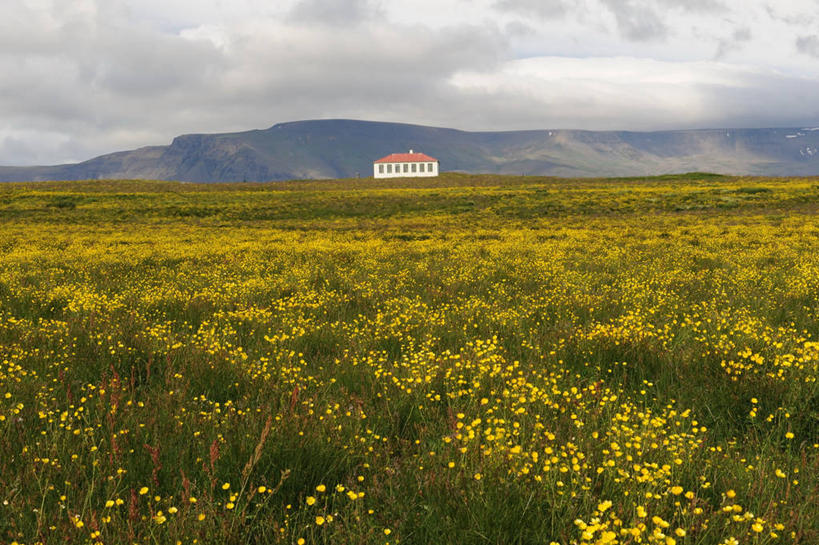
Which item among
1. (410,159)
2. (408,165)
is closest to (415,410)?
(408,165)

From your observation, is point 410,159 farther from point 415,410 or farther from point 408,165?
point 415,410

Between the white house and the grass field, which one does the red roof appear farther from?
the grass field

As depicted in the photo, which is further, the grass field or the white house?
the white house

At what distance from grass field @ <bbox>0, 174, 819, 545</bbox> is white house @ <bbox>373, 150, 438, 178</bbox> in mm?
142568

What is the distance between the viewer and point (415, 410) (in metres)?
4.23

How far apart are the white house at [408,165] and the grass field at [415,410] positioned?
468ft

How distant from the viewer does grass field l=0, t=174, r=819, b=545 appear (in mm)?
2615

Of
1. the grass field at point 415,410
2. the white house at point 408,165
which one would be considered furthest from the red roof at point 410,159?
the grass field at point 415,410

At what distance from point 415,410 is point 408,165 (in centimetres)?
15154

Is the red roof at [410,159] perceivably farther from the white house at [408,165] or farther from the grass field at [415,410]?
the grass field at [415,410]

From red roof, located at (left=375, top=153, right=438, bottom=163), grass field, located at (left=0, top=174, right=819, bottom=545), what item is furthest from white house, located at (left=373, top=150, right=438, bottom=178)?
grass field, located at (left=0, top=174, right=819, bottom=545)

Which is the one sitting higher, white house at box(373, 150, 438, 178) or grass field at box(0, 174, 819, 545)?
white house at box(373, 150, 438, 178)

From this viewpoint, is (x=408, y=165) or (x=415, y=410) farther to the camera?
(x=408, y=165)

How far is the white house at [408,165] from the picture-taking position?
494ft
